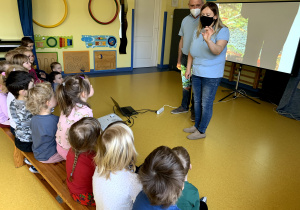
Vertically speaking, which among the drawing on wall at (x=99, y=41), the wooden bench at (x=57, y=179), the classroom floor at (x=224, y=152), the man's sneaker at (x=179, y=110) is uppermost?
the drawing on wall at (x=99, y=41)

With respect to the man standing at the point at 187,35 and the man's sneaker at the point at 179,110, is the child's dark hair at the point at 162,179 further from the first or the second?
the man's sneaker at the point at 179,110

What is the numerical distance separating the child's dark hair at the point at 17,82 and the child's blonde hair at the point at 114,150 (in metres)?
1.10

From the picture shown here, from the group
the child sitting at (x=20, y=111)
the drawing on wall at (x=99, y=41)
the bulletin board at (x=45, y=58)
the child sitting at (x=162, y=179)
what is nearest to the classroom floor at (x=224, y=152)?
the child sitting at (x=20, y=111)

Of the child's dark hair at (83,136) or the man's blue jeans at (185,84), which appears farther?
the man's blue jeans at (185,84)

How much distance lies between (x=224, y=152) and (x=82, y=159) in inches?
64.6

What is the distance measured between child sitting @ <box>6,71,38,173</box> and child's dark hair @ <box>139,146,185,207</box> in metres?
1.25

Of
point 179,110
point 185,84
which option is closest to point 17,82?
point 185,84

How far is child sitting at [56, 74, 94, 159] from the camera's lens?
1.54 metres

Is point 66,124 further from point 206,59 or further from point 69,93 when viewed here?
point 206,59

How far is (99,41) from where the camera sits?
5.26 meters

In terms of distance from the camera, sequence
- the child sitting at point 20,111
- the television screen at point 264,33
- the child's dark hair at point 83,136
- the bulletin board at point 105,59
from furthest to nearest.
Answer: the bulletin board at point 105,59, the television screen at point 264,33, the child sitting at point 20,111, the child's dark hair at point 83,136

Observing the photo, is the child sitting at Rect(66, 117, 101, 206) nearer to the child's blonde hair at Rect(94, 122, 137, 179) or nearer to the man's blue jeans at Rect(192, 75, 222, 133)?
the child's blonde hair at Rect(94, 122, 137, 179)

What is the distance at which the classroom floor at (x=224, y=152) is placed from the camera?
69.0 inches

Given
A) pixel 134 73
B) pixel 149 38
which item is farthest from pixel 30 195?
pixel 149 38
